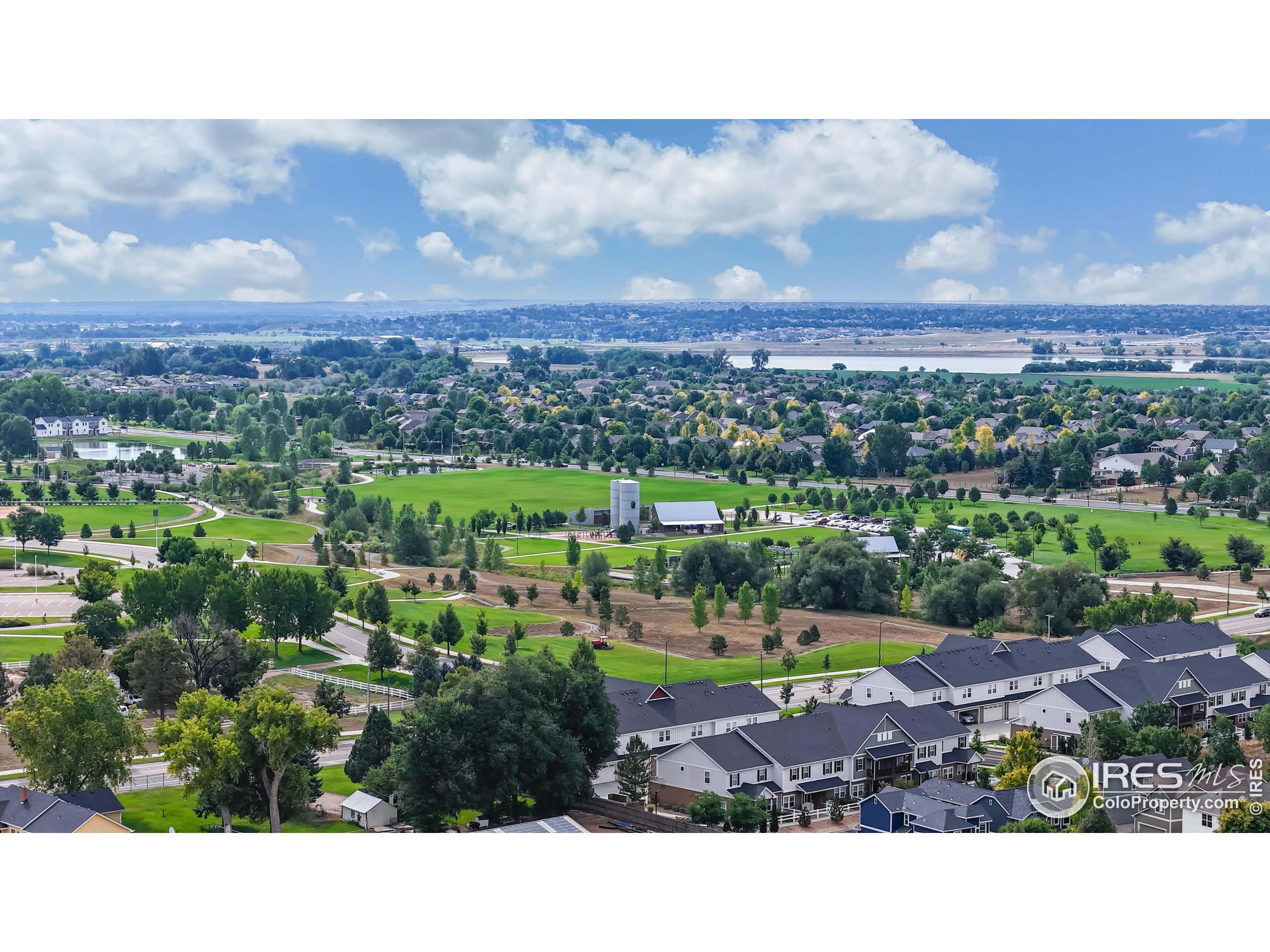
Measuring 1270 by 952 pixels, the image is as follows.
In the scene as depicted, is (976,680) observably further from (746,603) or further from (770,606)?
(746,603)

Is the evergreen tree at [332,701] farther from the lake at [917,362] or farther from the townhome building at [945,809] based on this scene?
the lake at [917,362]

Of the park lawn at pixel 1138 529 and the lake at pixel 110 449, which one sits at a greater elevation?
the park lawn at pixel 1138 529

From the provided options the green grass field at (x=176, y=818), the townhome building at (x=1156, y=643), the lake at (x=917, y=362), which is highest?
the lake at (x=917, y=362)

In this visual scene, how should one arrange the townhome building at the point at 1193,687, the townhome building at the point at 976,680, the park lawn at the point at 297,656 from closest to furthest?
the townhome building at the point at 1193,687
the townhome building at the point at 976,680
the park lawn at the point at 297,656

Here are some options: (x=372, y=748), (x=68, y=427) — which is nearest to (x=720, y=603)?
(x=372, y=748)

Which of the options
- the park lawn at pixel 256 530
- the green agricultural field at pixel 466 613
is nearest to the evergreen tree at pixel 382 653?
the green agricultural field at pixel 466 613

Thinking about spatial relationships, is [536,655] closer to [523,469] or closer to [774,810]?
[774,810]
